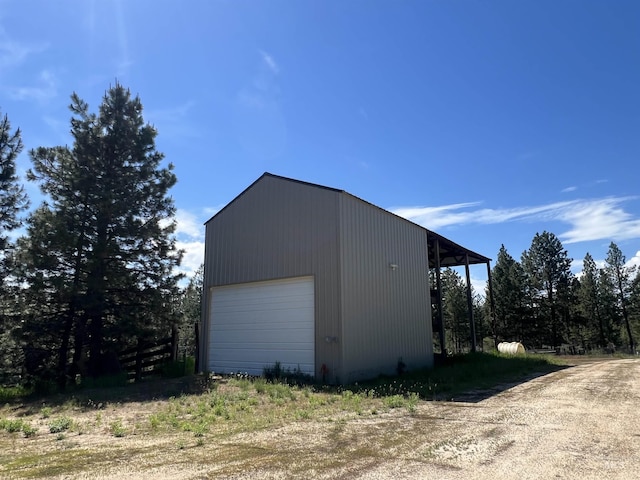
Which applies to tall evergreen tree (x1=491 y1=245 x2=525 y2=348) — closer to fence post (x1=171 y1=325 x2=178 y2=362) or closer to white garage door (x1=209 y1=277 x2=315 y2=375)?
white garage door (x1=209 y1=277 x2=315 y2=375)

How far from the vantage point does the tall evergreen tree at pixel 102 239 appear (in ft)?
40.6

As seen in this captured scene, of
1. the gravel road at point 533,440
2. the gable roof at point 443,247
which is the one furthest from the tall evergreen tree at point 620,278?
the gravel road at point 533,440

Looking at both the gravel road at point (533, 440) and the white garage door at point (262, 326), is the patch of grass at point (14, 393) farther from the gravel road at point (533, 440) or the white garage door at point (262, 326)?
the gravel road at point (533, 440)

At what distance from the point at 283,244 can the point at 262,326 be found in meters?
2.68

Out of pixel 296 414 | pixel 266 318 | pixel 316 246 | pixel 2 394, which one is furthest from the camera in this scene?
pixel 266 318

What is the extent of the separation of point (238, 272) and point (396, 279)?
5339 mm

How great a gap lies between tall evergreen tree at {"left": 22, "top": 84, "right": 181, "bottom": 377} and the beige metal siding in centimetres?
629

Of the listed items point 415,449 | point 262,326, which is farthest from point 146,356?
point 415,449

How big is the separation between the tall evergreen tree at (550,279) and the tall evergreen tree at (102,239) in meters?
38.0

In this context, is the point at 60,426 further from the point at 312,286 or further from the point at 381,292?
the point at 381,292

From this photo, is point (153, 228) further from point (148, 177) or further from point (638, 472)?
point (638, 472)

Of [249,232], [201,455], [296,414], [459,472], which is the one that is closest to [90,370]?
[249,232]

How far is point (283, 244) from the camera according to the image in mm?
13289

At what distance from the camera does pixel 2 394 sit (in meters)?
10.9
